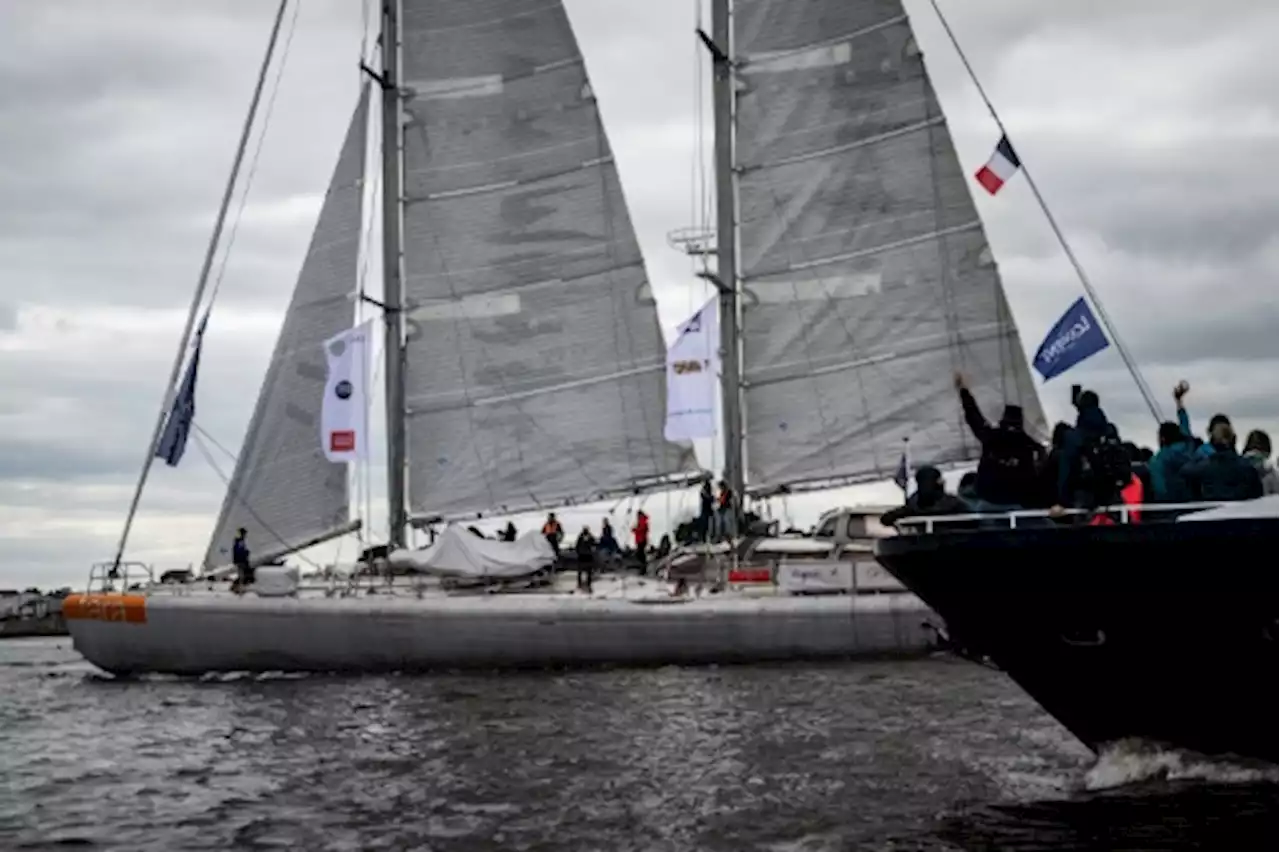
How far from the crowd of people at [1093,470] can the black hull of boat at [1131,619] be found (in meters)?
0.56

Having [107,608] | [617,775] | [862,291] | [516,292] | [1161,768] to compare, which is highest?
[516,292]

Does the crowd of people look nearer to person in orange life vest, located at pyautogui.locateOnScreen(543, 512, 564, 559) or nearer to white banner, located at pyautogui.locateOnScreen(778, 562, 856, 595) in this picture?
white banner, located at pyautogui.locateOnScreen(778, 562, 856, 595)

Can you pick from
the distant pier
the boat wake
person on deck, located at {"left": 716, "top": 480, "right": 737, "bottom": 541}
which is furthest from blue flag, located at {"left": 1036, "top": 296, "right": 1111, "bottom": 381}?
the distant pier

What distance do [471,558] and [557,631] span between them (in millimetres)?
2702

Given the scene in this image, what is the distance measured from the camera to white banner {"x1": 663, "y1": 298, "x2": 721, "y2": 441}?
3791cm

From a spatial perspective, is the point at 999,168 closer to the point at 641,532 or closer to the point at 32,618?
the point at 641,532

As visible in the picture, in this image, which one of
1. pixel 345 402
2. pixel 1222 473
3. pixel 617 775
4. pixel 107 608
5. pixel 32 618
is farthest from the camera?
pixel 32 618

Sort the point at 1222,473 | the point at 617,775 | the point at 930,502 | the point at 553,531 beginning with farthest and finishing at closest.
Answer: the point at 553,531 → the point at 617,775 → the point at 930,502 → the point at 1222,473

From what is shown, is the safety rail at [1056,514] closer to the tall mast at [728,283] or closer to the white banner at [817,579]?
the white banner at [817,579]

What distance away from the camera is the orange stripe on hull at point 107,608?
3531 centimetres

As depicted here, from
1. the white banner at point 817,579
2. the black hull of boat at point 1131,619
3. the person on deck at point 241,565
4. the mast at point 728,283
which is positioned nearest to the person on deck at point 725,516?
the mast at point 728,283

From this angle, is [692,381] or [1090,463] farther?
[692,381]

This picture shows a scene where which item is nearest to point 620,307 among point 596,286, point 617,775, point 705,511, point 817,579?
point 596,286

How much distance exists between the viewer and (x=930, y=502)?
56.3 ft
